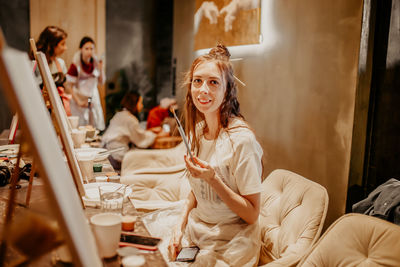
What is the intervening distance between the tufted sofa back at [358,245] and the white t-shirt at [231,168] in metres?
0.35

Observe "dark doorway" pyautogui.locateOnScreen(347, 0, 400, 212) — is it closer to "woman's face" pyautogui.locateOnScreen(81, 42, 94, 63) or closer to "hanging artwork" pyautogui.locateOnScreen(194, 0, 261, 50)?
"hanging artwork" pyautogui.locateOnScreen(194, 0, 261, 50)

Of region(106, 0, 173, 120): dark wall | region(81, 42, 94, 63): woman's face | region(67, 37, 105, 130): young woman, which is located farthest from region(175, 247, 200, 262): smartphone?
region(106, 0, 173, 120): dark wall

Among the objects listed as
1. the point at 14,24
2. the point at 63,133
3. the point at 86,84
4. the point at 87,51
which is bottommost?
the point at 63,133

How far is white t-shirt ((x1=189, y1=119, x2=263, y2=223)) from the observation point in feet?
4.85

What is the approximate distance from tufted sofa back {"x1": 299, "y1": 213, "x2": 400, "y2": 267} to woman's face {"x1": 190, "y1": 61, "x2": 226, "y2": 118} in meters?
0.77

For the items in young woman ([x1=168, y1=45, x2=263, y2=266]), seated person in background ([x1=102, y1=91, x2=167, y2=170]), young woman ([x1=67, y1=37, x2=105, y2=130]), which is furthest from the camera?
young woman ([x1=67, y1=37, x2=105, y2=130])

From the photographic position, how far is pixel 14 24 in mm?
5418

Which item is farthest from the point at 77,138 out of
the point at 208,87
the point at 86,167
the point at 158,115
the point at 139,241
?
the point at 158,115

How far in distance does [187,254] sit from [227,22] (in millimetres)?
3014

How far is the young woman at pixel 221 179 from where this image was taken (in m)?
1.47

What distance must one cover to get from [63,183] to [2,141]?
278 centimetres

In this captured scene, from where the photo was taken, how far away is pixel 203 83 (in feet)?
5.35

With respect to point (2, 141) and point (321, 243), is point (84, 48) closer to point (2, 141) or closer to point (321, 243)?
point (2, 141)

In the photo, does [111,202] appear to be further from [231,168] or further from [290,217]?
[290,217]
